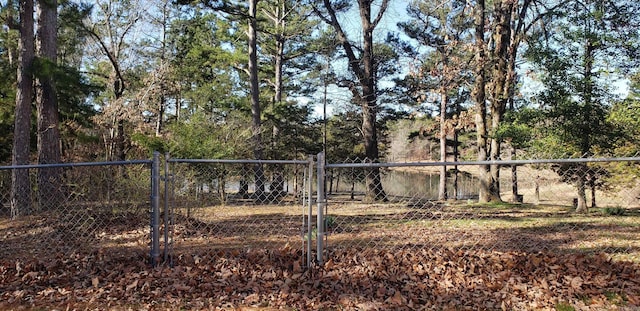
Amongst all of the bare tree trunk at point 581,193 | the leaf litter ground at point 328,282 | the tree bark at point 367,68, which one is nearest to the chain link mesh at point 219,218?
the leaf litter ground at point 328,282

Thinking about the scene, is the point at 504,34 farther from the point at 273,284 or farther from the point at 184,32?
the point at 184,32

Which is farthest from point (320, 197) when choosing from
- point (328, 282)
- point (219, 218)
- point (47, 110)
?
point (47, 110)

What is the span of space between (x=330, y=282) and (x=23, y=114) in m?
8.43

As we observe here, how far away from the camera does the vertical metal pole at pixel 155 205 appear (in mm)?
4090

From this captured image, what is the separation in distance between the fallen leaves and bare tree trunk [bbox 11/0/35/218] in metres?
4.93

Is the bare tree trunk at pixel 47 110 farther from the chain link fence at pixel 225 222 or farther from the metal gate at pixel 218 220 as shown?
the metal gate at pixel 218 220

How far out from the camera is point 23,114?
8.77 m

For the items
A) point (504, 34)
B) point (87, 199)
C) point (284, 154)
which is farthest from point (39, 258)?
point (284, 154)

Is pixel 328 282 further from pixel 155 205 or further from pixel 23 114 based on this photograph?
pixel 23 114

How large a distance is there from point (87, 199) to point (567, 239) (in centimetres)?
794

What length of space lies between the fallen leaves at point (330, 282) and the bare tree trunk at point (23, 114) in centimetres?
493

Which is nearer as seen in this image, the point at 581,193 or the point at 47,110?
the point at 47,110

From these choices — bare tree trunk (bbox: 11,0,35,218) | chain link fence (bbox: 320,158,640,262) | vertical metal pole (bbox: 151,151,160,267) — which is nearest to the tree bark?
chain link fence (bbox: 320,158,640,262)

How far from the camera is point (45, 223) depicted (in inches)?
282
